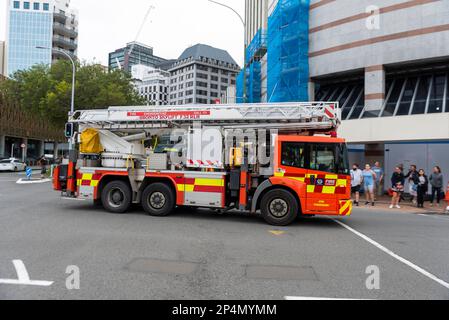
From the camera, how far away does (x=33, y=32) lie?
72.2 m

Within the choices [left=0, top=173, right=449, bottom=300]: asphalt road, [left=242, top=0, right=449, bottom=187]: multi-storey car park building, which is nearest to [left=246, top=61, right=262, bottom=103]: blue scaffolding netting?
[left=242, top=0, right=449, bottom=187]: multi-storey car park building

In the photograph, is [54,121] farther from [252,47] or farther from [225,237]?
[225,237]

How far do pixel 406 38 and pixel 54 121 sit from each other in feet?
87.1

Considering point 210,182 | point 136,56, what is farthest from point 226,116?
point 136,56

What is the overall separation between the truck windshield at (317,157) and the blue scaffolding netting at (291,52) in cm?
1466

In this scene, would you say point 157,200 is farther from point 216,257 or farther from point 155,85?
point 155,85

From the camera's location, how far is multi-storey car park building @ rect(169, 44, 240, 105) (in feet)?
424

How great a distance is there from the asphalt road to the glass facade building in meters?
73.7

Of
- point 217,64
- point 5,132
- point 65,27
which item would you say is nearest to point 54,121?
point 5,132

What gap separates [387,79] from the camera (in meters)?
22.1

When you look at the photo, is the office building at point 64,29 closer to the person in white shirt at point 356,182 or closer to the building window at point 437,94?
the building window at point 437,94

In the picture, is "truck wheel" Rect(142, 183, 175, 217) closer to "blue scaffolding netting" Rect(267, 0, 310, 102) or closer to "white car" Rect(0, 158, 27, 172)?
"blue scaffolding netting" Rect(267, 0, 310, 102)

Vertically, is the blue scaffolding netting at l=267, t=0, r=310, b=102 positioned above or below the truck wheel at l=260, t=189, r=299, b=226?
above

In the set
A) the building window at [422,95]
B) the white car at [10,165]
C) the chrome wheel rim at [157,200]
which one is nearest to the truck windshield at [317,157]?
the chrome wheel rim at [157,200]
